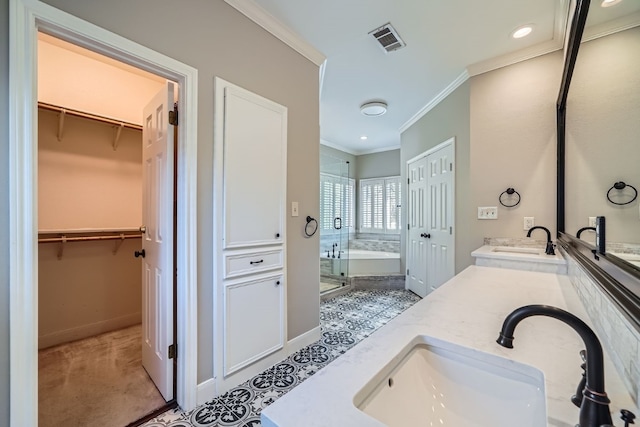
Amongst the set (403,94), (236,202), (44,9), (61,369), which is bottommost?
(61,369)

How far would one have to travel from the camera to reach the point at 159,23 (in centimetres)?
154

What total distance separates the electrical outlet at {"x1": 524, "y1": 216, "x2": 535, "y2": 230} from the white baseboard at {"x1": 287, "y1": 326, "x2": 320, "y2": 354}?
210 cm

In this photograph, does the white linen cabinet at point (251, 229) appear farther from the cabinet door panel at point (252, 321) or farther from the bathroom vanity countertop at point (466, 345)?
the bathroom vanity countertop at point (466, 345)

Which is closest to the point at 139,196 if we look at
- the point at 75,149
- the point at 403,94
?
the point at 75,149

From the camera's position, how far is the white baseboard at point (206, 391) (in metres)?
1.71

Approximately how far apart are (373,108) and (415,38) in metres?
1.33

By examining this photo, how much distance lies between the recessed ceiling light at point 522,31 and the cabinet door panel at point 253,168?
199 centimetres

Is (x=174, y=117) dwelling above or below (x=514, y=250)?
above

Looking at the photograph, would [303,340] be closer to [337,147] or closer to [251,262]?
[251,262]

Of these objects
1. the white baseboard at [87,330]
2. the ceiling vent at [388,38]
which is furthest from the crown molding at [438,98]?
the white baseboard at [87,330]

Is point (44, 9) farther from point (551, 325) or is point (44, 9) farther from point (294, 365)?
point (294, 365)

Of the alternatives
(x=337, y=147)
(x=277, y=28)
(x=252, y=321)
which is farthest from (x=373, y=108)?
(x=252, y=321)

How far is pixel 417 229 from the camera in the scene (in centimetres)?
418

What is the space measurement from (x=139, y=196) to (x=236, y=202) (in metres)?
1.76
